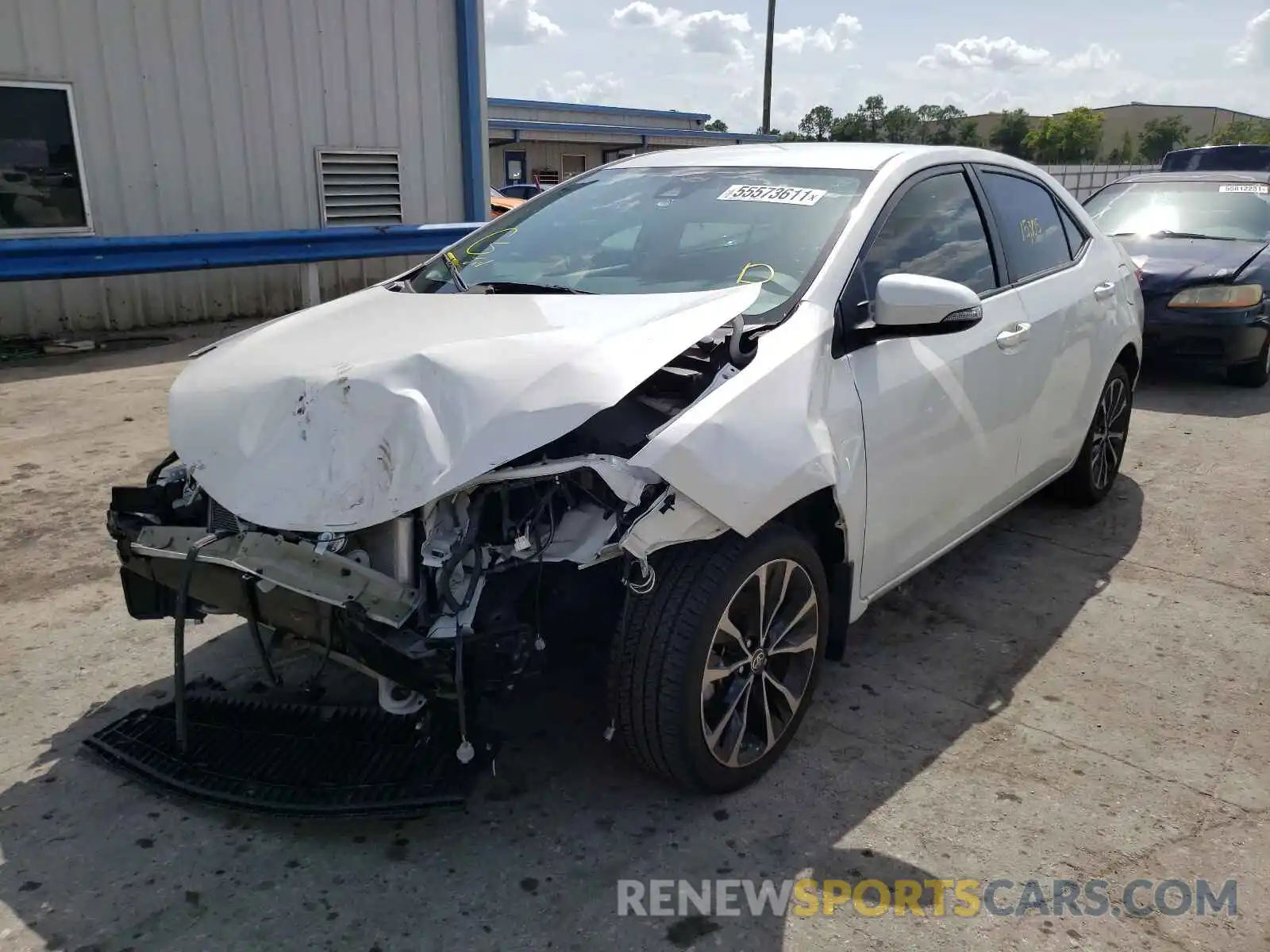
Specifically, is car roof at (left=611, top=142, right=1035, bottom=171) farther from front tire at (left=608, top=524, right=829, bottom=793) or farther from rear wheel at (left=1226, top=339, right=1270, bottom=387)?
rear wheel at (left=1226, top=339, right=1270, bottom=387)

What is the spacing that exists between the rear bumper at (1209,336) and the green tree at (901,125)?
6140 centimetres

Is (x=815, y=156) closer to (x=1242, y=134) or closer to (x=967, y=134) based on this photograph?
(x=967, y=134)

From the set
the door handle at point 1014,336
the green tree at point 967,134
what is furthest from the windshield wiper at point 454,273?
the green tree at point 967,134

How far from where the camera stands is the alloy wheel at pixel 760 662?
269 centimetres

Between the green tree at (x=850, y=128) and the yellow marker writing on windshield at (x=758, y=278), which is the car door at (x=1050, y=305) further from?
the green tree at (x=850, y=128)

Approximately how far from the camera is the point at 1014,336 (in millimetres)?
3721

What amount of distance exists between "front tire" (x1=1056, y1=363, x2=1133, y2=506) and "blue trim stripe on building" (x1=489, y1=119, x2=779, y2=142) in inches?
1135

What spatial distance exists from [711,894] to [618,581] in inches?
32.5

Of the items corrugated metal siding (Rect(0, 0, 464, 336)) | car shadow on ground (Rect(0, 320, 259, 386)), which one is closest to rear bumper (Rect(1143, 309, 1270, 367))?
car shadow on ground (Rect(0, 320, 259, 386))

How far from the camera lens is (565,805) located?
279 centimetres

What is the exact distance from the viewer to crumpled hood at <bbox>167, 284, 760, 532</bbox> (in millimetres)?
2383

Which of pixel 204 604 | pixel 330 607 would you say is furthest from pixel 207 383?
pixel 330 607

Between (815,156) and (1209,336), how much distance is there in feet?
17.8

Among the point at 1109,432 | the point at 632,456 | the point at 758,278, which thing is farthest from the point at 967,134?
the point at 632,456
